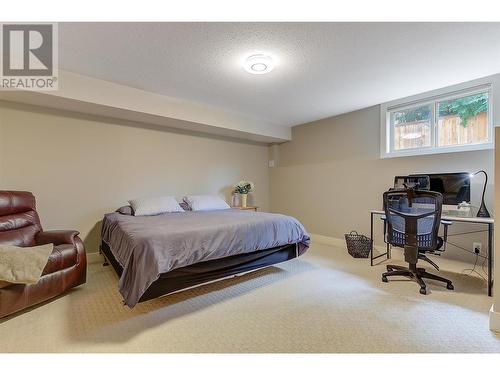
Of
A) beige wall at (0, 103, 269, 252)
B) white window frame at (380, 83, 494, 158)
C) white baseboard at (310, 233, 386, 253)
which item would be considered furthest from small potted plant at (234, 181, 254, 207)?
white window frame at (380, 83, 494, 158)

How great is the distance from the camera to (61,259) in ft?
6.92

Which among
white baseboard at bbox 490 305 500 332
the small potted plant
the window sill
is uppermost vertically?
the window sill

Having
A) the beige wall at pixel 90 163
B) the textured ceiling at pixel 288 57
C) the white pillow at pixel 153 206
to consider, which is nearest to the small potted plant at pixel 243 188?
the beige wall at pixel 90 163

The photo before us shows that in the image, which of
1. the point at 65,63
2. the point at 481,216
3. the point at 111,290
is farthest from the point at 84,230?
the point at 481,216

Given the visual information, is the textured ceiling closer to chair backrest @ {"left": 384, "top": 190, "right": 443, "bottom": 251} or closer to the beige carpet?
chair backrest @ {"left": 384, "top": 190, "right": 443, "bottom": 251}

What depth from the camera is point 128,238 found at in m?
2.07

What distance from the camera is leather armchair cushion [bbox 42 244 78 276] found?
2.02m

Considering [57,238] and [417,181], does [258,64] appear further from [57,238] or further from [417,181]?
[57,238]

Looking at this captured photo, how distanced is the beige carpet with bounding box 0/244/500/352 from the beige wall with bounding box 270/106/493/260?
Answer: 1.37m

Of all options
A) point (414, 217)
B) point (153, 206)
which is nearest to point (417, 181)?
point (414, 217)

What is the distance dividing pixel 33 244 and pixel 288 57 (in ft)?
10.1

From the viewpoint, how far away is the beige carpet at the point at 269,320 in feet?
5.15
